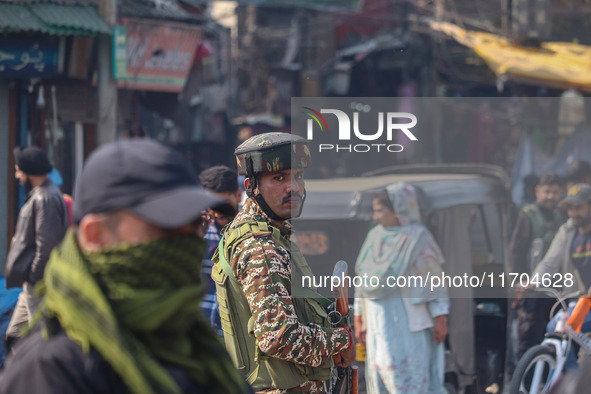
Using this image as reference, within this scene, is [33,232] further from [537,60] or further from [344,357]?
[537,60]

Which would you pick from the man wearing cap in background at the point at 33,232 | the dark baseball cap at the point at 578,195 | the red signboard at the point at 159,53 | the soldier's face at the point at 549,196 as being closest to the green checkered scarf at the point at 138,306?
the soldier's face at the point at 549,196

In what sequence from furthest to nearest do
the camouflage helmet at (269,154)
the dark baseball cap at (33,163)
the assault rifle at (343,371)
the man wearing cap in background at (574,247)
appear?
1. the dark baseball cap at (33,163)
2. the man wearing cap in background at (574,247)
3. the assault rifle at (343,371)
4. the camouflage helmet at (269,154)

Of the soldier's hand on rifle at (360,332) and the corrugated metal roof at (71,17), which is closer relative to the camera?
the soldier's hand on rifle at (360,332)

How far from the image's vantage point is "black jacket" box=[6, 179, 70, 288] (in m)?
5.64

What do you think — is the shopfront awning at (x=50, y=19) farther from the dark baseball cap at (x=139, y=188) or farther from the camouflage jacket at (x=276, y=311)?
the dark baseball cap at (x=139, y=188)

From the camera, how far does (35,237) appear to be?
5758 millimetres

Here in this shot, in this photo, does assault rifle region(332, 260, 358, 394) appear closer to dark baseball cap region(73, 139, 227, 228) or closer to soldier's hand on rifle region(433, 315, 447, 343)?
soldier's hand on rifle region(433, 315, 447, 343)

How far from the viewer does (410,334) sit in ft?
11.7

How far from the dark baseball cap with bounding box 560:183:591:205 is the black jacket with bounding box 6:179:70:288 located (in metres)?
3.84

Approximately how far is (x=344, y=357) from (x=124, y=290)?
1.44 meters

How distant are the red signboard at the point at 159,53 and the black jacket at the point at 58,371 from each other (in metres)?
11.1

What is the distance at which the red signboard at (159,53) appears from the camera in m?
12.6

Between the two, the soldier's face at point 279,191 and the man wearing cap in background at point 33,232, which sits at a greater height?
the soldier's face at point 279,191

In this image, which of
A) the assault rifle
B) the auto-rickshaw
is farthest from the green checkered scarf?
the auto-rickshaw
